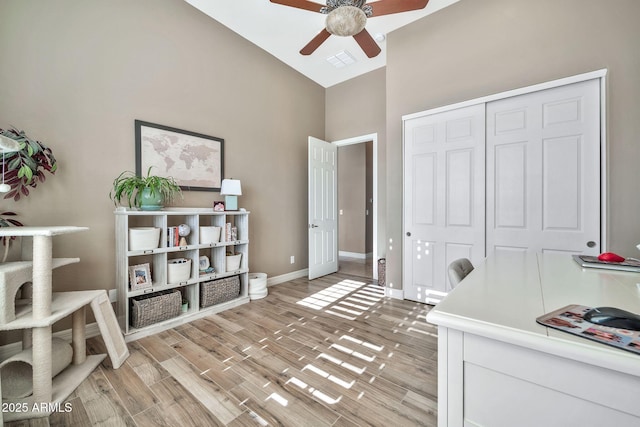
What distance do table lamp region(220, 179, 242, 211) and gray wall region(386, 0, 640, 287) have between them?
1887 mm

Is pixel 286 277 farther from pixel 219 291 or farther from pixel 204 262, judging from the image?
pixel 204 262

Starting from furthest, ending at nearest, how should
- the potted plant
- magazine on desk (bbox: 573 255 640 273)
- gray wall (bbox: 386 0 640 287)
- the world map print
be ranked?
the world map print < the potted plant < gray wall (bbox: 386 0 640 287) < magazine on desk (bbox: 573 255 640 273)

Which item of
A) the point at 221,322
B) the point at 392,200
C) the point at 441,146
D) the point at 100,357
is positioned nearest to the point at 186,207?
the point at 221,322

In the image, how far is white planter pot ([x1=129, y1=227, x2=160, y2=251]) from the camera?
227 centimetres

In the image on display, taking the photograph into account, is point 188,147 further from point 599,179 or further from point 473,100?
point 599,179

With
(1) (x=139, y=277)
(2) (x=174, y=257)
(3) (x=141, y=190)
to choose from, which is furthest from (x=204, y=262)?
(3) (x=141, y=190)

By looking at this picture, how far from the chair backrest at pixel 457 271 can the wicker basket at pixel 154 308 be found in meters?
2.39

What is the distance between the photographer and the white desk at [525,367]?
0.55m

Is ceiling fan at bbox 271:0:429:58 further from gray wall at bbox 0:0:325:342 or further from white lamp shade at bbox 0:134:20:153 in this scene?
white lamp shade at bbox 0:134:20:153

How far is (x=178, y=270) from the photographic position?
99.7 inches

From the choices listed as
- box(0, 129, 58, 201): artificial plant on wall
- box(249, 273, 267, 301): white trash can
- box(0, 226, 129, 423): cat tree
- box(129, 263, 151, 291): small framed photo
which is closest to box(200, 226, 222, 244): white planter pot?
box(129, 263, 151, 291): small framed photo

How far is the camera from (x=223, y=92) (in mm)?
3297

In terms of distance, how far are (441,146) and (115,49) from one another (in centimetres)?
335

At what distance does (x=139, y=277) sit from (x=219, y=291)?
778 mm
